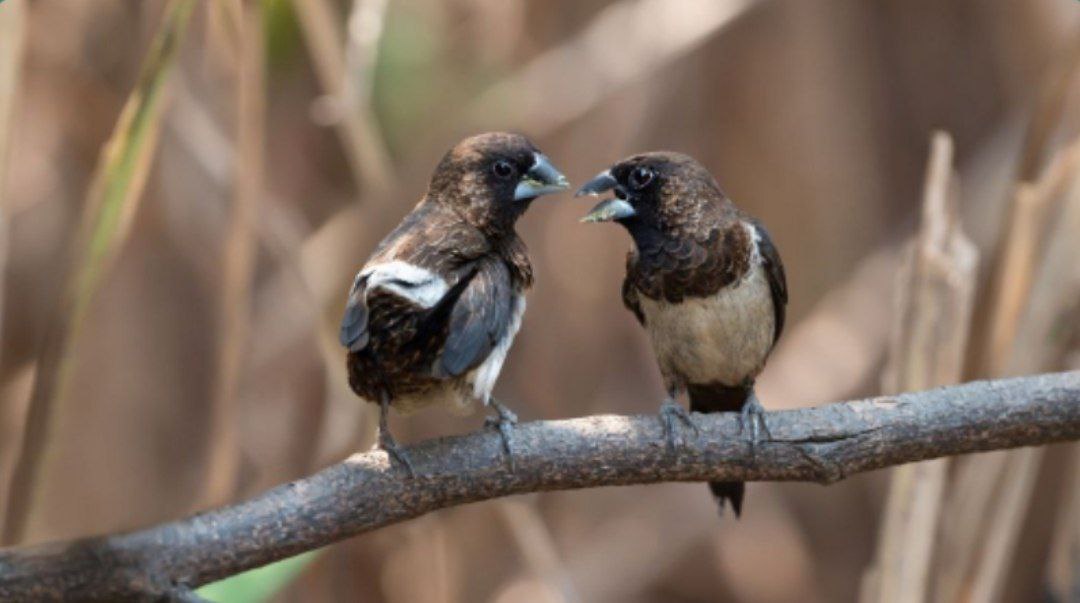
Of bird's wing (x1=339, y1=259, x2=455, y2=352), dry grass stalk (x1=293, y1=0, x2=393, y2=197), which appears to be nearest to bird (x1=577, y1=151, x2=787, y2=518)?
bird's wing (x1=339, y1=259, x2=455, y2=352)

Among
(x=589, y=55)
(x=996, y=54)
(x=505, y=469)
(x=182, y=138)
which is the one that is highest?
(x=182, y=138)

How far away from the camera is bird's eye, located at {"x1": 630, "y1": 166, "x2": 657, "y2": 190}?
2469 mm

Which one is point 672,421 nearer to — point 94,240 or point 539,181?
point 539,181

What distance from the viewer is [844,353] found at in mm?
4227

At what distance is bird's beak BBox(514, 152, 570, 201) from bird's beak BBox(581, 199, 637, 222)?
0.12 meters

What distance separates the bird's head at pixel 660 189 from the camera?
246 cm

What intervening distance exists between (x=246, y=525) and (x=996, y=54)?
356 cm

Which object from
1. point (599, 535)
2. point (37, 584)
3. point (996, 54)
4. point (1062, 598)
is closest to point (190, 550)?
point (37, 584)

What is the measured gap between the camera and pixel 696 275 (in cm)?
256

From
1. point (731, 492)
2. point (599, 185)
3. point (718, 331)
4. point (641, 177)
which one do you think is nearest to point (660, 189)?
point (641, 177)

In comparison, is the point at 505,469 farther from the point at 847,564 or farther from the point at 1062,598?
the point at 847,564

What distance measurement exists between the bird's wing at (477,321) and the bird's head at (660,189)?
0.42 meters

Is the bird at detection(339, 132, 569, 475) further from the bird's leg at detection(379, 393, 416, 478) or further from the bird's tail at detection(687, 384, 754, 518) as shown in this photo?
the bird's tail at detection(687, 384, 754, 518)

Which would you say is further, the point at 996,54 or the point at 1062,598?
the point at 996,54
